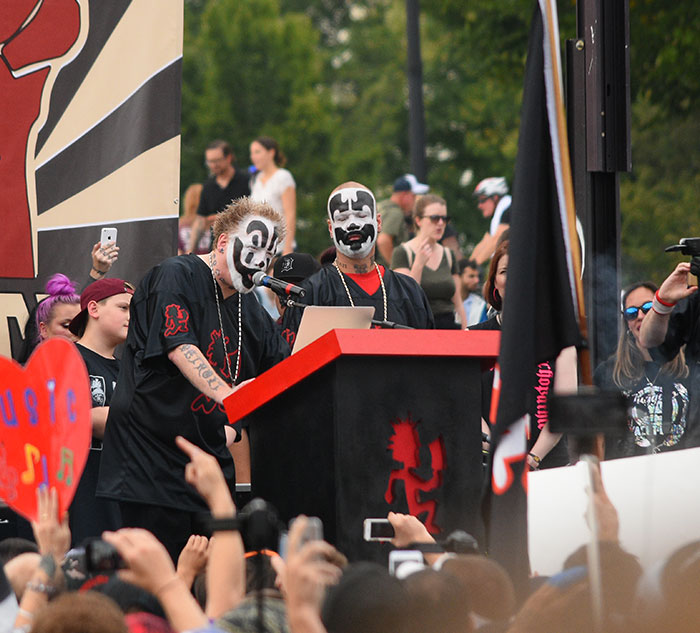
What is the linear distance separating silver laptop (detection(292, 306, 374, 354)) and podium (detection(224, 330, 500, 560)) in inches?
20.3

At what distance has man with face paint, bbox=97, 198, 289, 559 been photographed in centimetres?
579

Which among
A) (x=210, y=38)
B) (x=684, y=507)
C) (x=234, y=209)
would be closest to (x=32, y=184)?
(x=234, y=209)

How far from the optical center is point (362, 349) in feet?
15.4

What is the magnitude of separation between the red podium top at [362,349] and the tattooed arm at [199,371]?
41cm

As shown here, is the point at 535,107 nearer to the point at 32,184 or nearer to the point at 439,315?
the point at 32,184

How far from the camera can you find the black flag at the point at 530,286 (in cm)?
378

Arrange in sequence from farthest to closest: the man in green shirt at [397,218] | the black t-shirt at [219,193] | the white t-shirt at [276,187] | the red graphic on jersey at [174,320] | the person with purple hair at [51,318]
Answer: the black t-shirt at [219,193] < the white t-shirt at [276,187] < the man in green shirt at [397,218] < the person with purple hair at [51,318] < the red graphic on jersey at [174,320]

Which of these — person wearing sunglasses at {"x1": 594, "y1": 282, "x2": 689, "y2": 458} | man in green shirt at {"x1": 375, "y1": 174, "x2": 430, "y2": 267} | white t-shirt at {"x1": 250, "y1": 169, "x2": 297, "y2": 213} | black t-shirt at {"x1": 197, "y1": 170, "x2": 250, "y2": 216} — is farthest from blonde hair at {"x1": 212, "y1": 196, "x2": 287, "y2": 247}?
black t-shirt at {"x1": 197, "y1": 170, "x2": 250, "y2": 216}

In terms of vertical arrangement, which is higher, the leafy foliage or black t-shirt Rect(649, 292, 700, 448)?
the leafy foliage

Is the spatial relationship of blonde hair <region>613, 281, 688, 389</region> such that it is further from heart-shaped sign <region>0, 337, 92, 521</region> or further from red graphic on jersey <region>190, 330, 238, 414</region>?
heart-shaped sign <region>0, 337, 92, 521</region>

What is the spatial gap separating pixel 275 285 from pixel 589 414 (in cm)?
269

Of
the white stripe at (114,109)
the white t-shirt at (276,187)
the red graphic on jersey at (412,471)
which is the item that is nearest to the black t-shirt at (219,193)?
the white t-shirt at (276,187)

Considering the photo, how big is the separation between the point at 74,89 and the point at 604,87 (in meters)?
3.05

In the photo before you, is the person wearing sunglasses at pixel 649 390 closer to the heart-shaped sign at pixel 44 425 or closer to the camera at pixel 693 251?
the camera at pixel 693 251
